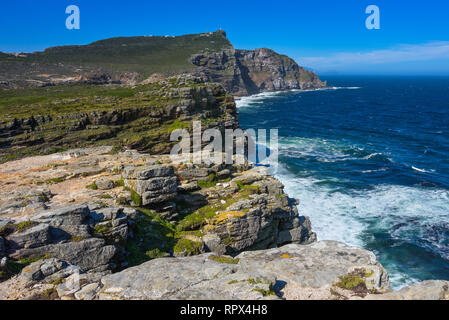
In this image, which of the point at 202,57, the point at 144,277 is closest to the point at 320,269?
the point at 144,277

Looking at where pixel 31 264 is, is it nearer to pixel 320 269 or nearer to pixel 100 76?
pixel 320 269

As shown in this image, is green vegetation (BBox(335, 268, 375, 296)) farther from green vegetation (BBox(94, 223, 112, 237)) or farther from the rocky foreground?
green vegetation (BBox(94, 223, 112, 237))

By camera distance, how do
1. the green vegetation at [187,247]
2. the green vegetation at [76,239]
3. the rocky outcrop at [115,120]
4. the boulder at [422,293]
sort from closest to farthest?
the boulder at [422,293], the green vegetation at [76,239], the green vegetation at [187,247], the rocky outcrop at [115,120]

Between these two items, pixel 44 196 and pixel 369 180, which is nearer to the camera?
pixel 44 196

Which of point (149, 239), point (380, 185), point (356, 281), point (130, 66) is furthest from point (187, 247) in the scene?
point (130, 66)

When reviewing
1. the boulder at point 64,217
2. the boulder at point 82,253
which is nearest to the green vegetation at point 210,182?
the boulder at point 82,253

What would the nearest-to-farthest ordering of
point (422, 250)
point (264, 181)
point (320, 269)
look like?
1. point (320, 269)
2. point (264, 181)
3. point (422, 250)

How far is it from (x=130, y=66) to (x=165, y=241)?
13946cm

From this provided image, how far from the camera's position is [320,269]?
464 inches

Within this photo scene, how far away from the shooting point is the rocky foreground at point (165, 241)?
30.6ft

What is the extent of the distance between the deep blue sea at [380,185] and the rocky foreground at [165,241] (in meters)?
10.0

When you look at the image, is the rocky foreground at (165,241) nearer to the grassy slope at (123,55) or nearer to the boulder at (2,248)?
the boulder at (2,248)
